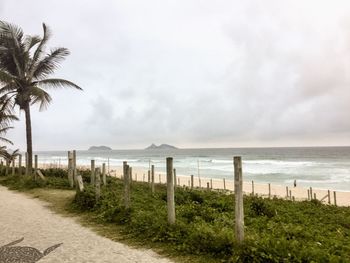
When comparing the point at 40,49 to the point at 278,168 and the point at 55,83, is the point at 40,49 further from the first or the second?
the point at 278,168

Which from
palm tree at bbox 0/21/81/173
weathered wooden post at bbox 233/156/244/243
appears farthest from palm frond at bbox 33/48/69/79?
weathered wooden post at bbox 233/156/244/243

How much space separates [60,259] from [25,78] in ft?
53.1

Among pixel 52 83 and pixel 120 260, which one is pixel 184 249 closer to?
pixel 120 260

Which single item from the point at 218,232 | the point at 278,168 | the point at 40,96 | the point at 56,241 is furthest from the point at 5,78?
the point at 278,168

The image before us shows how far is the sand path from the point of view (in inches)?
255

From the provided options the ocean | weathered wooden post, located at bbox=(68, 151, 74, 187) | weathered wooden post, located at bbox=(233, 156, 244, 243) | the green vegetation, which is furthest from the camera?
the ocean

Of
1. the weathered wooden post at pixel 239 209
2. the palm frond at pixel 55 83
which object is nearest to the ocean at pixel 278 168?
the palm frond at pixel 55 83

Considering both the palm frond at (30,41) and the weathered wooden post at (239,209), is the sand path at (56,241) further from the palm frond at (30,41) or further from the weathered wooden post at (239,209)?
the palm frond at (30,41)

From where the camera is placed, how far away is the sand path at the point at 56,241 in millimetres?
6469

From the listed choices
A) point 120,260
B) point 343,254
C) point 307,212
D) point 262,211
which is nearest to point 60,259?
point 120,260

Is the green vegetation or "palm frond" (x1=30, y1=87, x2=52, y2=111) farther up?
"palm frond" (x1=30, y1=87, x2=52, y2=111)

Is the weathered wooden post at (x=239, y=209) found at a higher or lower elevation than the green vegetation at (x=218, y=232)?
higher

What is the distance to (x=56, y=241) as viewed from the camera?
7613 mm

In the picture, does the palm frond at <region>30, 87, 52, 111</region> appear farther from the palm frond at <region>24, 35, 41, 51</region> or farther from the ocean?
the ocean
